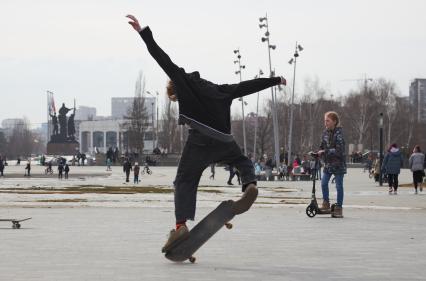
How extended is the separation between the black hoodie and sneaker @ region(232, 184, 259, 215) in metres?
0.56

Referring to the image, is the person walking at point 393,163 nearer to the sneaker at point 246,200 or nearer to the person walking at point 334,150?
the person walking at point 334,150

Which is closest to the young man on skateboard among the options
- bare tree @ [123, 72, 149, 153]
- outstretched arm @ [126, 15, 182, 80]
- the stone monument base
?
outstretched arm @ [126, 15, 182, 80]

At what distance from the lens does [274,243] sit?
9.39 m

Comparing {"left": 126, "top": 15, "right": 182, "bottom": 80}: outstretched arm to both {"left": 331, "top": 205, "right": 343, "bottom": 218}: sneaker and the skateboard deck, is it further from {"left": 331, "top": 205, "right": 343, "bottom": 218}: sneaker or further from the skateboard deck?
{"left": 331, "top": 205, "right": 343, "bottom": 218}: sneaker

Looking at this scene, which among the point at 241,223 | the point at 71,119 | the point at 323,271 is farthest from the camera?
the point at 71,119

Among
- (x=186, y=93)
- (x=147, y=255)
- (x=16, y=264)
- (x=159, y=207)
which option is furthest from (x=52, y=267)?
(x=159, y=207)

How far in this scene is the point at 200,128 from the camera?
774 cm

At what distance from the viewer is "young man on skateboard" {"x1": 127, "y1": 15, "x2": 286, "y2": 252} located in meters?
7.72

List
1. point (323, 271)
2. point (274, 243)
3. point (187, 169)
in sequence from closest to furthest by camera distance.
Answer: point (323, 271), point (187, 169), point (274, 243)

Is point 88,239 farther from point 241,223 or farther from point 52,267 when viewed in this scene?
point 241,223

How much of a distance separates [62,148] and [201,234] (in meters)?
120

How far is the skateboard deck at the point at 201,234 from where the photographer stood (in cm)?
750

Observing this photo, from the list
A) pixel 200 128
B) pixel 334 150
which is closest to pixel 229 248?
pixel 200 128

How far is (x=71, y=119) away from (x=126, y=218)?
111886mm
